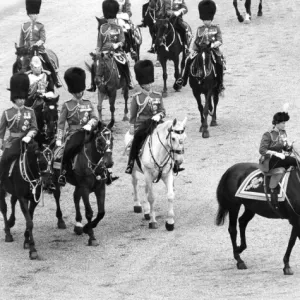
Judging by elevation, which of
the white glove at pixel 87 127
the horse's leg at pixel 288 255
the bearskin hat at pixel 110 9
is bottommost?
the horse's leg at pixel 288 255

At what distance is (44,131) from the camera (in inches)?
955

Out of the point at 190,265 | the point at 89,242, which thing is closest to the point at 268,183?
the point at 190,265

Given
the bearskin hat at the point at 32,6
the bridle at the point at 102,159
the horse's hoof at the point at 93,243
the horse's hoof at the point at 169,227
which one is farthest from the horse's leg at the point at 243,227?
the bearskin hat at the point at 32,6

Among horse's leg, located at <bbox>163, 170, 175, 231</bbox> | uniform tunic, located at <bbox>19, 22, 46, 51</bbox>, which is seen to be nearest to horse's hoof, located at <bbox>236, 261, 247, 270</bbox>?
horse's leg, located at <bbox>163, 170, 175, 231</bbox>

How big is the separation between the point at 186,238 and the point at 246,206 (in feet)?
7.06

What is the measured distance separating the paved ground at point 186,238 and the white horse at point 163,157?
1.74 ft

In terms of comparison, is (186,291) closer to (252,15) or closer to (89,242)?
(89,242)

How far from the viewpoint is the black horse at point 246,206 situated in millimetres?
19797

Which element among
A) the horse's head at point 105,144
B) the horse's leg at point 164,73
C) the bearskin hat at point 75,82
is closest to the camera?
the horse's head at point 105,144

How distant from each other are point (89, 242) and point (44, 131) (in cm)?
291

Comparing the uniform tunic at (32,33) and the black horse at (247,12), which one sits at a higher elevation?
the uniform tunic at (32,33)

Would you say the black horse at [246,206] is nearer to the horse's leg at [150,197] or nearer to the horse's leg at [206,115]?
the horse's leg at [150,197]

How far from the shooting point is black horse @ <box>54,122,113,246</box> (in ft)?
69.8

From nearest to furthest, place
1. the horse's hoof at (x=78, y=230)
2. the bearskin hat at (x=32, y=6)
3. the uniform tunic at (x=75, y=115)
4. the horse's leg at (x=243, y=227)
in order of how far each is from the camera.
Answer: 1. the horse's leg at (x=243, y=227)
2. the uniform tunic at (x=75, y=115)
3. the horse's hoof at (x=78, y=230)
4. the bearskin hat at (x=32, y=6)
